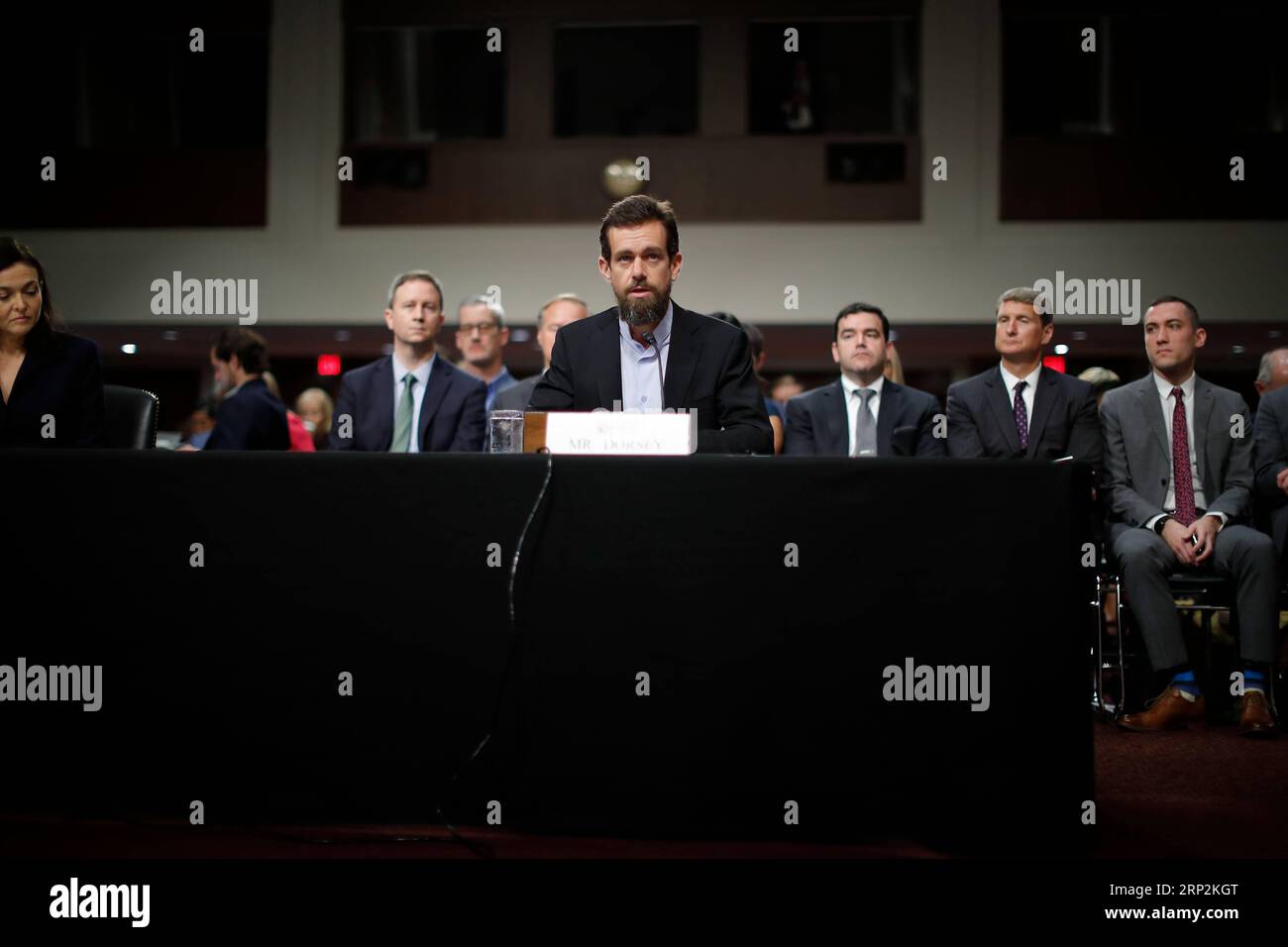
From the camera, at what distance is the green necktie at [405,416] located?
357cm

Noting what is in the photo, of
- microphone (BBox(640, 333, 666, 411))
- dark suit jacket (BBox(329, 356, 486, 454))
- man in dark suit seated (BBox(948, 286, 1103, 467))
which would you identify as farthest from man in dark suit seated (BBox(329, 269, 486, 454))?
man in dark suit seated (BBox(948, 286, 1103, 467))

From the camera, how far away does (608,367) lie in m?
2.63

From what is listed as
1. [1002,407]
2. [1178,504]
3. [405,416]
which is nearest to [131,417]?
[405,416]

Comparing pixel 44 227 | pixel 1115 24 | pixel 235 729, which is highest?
pixel 1115 24

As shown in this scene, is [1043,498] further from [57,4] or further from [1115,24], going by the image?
[57,4]

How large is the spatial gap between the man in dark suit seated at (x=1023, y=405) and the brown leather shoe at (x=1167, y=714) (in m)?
0.82

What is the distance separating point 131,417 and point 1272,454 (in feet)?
12.3

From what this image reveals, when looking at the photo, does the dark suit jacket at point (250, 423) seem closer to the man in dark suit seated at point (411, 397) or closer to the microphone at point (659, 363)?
the man in dark suit seated at point (411, 397)

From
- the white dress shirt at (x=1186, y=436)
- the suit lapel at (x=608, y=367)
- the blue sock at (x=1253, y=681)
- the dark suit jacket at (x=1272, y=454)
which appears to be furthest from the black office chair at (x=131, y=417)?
the dark suit jacket at (x=1272, y=454)

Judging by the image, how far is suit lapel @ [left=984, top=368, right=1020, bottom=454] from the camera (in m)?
3.78
